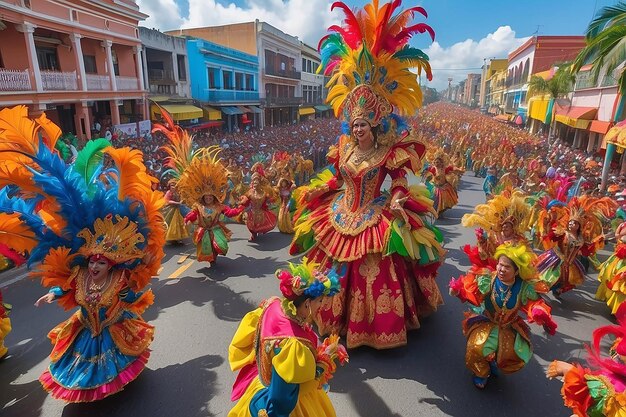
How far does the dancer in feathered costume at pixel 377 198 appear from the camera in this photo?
13.4ft

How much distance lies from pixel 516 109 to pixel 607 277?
147 ft

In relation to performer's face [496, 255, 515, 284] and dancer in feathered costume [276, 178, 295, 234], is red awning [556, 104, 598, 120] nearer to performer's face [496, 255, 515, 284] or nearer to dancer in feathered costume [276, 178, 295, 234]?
dancer in feathered costume [276, 178, 295, 234]

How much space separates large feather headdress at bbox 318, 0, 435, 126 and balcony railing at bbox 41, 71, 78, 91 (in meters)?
14.1

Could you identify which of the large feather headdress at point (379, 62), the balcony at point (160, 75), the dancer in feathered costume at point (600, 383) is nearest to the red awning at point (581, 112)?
the large feather headdress at point (379, 62)

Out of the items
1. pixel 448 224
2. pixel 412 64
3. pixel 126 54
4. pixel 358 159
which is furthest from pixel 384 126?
pixel 126 54

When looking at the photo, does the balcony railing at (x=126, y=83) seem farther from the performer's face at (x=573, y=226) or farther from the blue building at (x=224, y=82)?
the performer's face at (x=573, y=226)

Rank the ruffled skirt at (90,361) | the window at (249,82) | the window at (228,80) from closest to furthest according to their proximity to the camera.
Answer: the ruffled skirt at (90,361)
the window at (228,80)
the window at (249,82)

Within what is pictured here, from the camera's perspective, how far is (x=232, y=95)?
30.1m

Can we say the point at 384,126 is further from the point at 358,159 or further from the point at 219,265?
the point at 219,265

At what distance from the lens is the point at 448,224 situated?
986 cm

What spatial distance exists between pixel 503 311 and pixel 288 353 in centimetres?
238

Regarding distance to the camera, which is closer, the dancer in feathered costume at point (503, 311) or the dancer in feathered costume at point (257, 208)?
the dancer in feathered costume at point (503, 311)

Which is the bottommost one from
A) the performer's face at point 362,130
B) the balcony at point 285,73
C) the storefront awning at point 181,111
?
the performer's face at point 362,130

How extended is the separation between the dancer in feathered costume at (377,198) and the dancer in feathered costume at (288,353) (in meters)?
1.50
